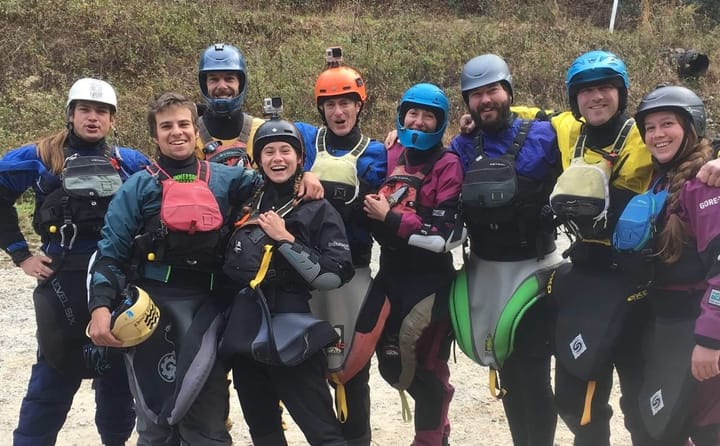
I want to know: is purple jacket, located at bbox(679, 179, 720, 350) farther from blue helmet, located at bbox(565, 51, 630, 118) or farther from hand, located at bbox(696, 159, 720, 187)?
blue helmet, located at bbox(565, 51, 630, 118)

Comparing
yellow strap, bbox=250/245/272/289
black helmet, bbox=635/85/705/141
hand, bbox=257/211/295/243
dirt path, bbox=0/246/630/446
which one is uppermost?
black helmet, bbox=635/85/705/141

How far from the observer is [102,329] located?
338cm

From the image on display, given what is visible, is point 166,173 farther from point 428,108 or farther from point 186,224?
point 428,108

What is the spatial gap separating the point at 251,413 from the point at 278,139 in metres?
1.59

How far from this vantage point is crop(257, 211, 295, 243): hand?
11.6 ft

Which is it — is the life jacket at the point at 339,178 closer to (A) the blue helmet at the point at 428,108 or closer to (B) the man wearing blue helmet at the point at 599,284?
(A) the blue helmet at the point at 428,108

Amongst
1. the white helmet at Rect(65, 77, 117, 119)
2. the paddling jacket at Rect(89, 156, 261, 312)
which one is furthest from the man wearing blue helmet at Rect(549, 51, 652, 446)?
the white helmet at Rect(65, 77, 117, 119)

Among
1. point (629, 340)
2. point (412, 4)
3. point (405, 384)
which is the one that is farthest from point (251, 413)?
point (412, 4)

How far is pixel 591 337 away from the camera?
356 cm

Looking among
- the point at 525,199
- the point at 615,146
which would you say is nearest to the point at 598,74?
the point at 615,146

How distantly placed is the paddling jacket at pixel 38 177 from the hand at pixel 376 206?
138 centimetres

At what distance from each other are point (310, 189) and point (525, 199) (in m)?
1.32

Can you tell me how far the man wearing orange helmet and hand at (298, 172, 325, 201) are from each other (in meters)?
0.35

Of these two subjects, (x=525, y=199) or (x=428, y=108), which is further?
(x=428, y=108)
